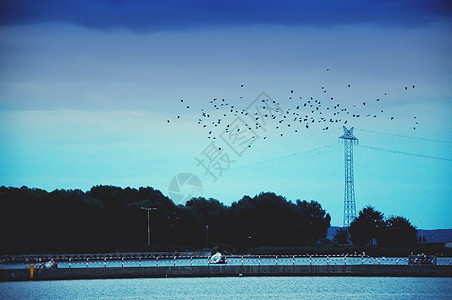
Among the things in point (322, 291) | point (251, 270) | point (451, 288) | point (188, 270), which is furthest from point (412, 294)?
point (188, 270)

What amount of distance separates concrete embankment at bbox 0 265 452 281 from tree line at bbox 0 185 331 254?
7802 centimetres

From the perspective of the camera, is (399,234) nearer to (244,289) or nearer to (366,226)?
(366,226)

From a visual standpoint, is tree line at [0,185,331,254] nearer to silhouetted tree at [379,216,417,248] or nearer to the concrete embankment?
silhouetted tree at [379,216,417,248]

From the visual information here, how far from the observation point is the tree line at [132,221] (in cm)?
14712

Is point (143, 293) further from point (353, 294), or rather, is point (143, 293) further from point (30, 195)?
point (30, 195)

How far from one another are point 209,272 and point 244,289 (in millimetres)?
4118

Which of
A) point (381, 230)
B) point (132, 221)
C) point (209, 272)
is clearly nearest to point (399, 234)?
point (381, 230)

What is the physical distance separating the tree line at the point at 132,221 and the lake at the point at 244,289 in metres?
72.9

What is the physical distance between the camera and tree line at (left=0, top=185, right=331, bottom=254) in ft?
483

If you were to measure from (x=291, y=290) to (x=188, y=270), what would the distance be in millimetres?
9868

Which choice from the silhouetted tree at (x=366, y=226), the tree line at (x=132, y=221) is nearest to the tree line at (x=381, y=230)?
the silhouetted tree at (x=366, y=226)

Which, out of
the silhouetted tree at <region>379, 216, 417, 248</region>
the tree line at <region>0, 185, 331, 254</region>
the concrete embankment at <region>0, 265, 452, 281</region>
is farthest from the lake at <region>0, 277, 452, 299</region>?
the silhouetted tree at <region>379, 216, 417, 248</region>

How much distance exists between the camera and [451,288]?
6031 centimetres

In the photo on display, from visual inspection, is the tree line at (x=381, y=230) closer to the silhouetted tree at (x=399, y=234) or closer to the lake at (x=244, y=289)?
the silhouetted tree at (x=399, y=234)
